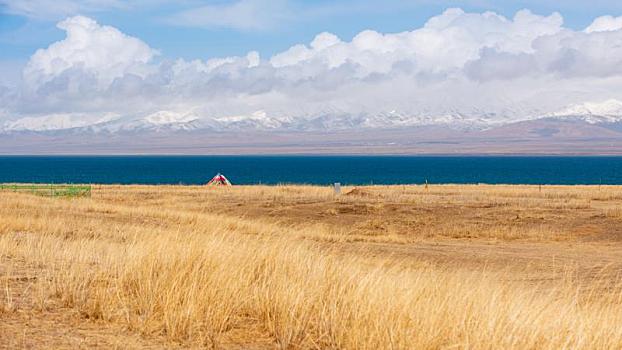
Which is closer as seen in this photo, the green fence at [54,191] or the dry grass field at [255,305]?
the dry grass field at [255,305]

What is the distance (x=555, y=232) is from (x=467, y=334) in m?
25.3

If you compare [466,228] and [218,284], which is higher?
[218,284]

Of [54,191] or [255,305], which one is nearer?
[255,305]

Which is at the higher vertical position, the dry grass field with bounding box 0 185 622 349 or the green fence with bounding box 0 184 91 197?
the dry grass field with bounding box 0 185 622 349

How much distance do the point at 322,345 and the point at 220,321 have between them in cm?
119

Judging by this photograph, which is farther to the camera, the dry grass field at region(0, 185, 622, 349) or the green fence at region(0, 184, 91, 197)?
the green fence at region(0, 184, 91, 197)

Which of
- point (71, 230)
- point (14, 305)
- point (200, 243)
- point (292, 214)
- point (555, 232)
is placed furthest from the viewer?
point (292, 214)

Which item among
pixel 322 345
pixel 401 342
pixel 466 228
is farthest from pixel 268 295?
pixel 466 228

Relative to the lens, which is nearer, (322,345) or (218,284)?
(322,345)

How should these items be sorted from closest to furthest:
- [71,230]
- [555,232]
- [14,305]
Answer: [14,305] → [71,230] → [555,232]

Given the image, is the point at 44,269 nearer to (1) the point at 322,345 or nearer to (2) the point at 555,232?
(1) the point at 322,345

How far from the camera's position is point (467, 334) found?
302 inches

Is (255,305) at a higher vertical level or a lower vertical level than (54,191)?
higher

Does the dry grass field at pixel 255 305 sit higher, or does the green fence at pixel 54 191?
the dry grass field at pixel 255 305
